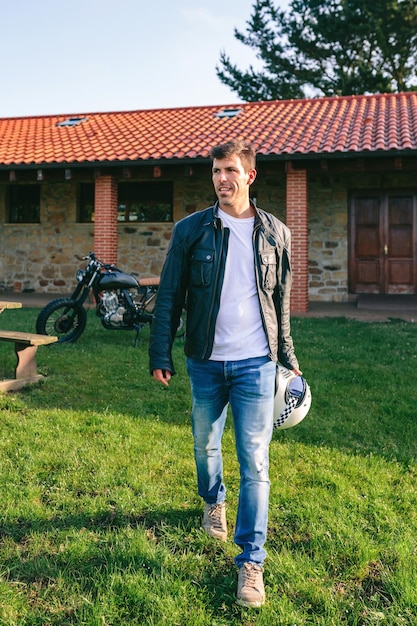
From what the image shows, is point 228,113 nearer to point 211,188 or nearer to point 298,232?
point 211,188

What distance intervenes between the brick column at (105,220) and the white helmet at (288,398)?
972 cm

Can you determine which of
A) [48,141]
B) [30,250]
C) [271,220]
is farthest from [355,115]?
[271,220]

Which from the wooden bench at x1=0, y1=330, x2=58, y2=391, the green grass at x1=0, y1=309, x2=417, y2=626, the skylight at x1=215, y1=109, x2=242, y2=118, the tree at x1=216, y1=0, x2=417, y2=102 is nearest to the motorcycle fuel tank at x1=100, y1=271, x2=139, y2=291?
the wooden bench at x1=0, y1=330, x2=58, y2=391

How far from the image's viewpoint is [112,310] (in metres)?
6.97

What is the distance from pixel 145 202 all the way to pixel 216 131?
2454 millimetres

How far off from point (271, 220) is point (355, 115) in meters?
11.8

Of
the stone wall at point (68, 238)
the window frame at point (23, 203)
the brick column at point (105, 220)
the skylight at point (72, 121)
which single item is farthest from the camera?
the skylight at point (72, 121)

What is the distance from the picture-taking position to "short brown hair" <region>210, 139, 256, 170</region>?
7.36 feet

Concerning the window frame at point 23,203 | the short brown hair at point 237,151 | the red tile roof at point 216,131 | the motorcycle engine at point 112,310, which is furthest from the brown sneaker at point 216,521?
the window frame at point 23,203

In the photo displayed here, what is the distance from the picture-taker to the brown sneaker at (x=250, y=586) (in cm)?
206

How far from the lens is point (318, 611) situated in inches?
80.4

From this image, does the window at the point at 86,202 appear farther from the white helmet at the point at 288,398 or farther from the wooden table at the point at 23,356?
the white helmet at the point at 288,398

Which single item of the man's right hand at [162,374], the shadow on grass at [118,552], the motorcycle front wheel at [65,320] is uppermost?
the motorcycle front wheel at [65,320]

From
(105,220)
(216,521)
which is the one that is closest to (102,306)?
(216,521)
